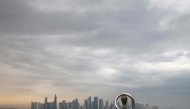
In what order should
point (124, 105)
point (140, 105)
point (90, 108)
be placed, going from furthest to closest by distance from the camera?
point (90, 108)
point (140, 105)
point (124, 105)

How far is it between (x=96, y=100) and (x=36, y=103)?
85.4 feet

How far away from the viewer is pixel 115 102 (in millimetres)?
6348

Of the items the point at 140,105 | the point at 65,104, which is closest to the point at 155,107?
the point at 140,105

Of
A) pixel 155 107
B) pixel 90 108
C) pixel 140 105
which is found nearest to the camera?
pixel 140 105

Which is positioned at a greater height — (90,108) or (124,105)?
(124,105)

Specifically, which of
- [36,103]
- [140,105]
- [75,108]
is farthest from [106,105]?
[36,103]

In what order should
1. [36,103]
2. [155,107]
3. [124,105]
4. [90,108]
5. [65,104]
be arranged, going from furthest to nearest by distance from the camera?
[36,103], [65,104], [90,108], [155,107], [124,105]

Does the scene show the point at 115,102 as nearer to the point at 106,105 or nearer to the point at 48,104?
the point at 106,105

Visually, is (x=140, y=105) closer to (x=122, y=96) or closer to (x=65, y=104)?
(x=122, y=96)

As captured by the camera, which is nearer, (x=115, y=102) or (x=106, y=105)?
(x=115, y=102)

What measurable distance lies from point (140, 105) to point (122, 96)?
36.9m

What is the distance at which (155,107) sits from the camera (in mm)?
48125

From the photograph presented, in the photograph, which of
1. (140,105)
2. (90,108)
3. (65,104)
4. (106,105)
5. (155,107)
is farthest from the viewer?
(65,104)

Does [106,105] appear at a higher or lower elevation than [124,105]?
lower
